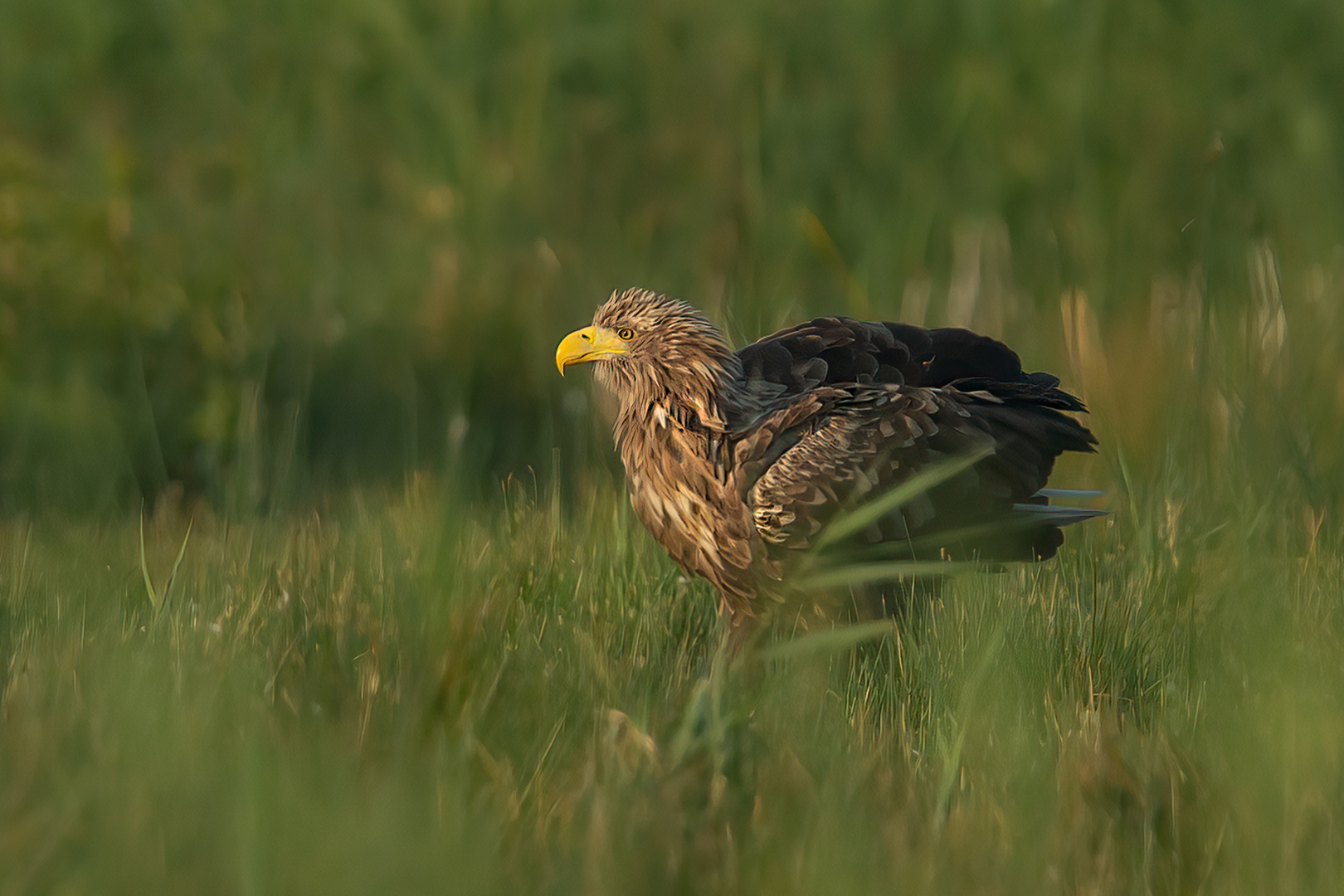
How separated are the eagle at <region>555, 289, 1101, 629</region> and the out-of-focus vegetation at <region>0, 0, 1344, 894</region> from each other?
0.21m

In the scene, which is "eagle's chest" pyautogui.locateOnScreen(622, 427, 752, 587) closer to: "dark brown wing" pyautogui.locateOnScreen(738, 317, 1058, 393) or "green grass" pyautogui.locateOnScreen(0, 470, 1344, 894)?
"green grass" pyautogui.locateOnScreen(0, 470, 1344, 894)

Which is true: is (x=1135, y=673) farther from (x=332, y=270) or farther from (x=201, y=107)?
(x=201, y=107)

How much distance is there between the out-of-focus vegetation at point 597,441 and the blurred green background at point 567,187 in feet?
0.06

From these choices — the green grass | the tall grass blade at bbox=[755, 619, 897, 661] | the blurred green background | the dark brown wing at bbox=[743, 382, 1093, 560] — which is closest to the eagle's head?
the dark brown wing at bbox=[743, 382, 1093, 560]

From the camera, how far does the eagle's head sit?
383 cm

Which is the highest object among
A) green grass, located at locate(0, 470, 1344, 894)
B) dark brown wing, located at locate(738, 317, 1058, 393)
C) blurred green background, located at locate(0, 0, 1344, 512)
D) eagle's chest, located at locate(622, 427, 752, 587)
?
blurred green background, located at locate(0, 0, 1344, 512)

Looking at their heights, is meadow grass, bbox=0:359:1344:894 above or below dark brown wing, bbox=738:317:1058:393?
below

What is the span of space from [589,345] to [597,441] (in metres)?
1.08

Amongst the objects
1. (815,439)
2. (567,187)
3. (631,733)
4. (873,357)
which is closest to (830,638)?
(631,733)

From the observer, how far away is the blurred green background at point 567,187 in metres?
5.20

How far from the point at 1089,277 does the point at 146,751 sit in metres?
4.28

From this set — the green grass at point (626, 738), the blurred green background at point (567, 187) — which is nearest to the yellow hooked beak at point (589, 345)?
the green grass at point (626, 738)

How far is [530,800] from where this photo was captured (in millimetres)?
2393

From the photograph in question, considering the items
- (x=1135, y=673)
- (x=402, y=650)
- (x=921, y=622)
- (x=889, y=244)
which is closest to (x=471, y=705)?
(x=402, y=650)
